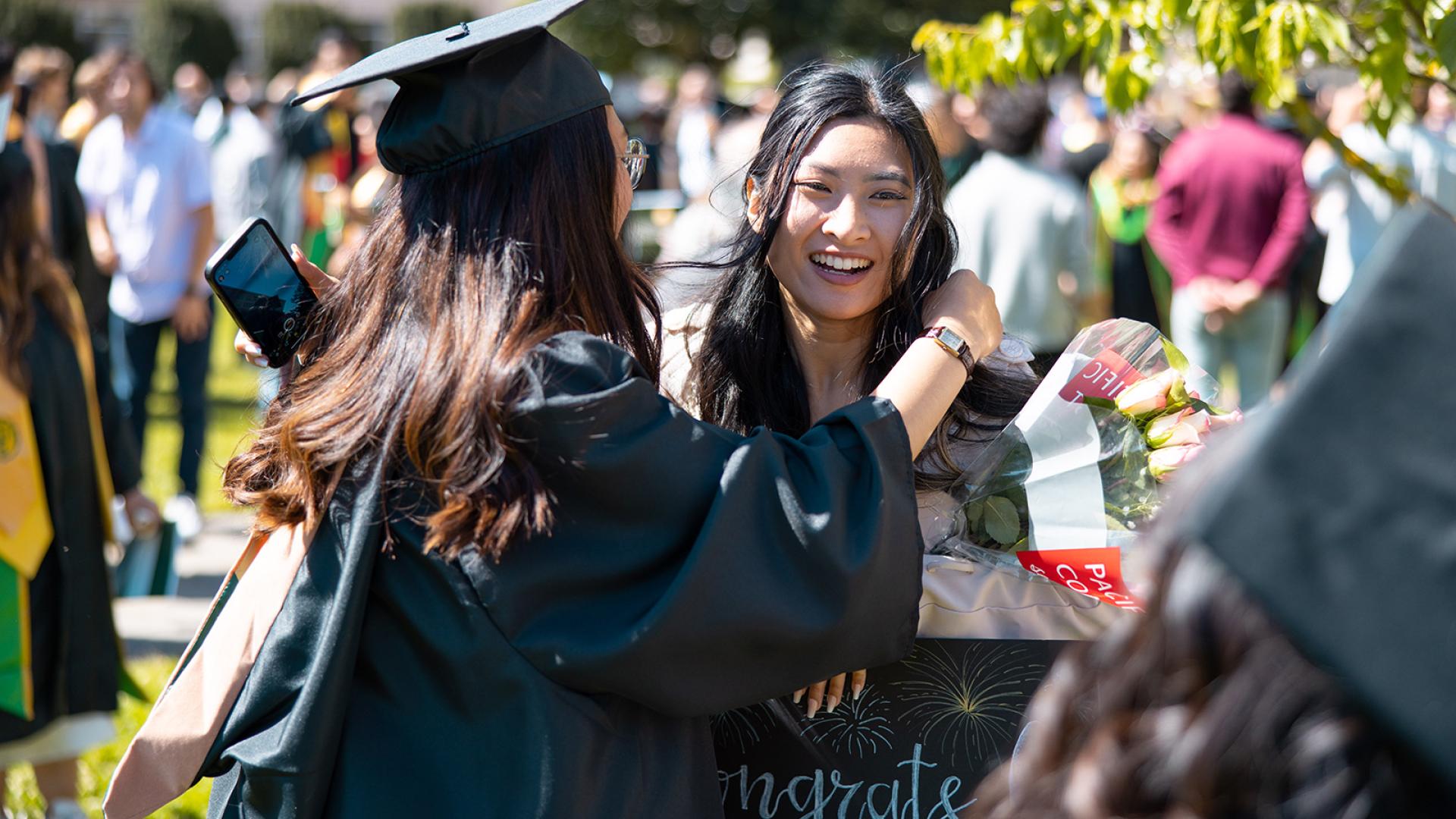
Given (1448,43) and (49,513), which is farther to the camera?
(49,513)

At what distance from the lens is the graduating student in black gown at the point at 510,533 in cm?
186

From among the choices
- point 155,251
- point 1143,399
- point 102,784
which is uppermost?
point 1143,399

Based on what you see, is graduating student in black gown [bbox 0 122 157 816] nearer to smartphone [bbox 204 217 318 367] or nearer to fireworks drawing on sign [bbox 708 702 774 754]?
smartphone [bbox 204 217 318 367]

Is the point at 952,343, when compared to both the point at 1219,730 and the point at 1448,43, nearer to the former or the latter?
the point at 1448,43

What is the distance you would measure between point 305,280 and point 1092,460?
124cm

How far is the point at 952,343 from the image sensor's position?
86.5 inches

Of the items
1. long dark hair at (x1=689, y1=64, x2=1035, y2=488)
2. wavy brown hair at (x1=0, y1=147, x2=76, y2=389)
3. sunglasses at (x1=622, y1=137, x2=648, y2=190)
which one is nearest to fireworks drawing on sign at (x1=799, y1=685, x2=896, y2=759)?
long dark hair at (x1=689, y1=64, x2=1035, y2=488)

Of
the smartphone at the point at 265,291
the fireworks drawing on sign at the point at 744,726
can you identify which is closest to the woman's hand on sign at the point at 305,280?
the smartphone at the point at 265,291

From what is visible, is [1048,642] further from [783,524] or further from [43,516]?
[43,516]

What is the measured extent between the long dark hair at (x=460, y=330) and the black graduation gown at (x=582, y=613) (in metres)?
0.05

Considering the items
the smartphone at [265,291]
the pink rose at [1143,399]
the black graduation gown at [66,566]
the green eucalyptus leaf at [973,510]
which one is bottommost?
the black graduation gown at [66,566]

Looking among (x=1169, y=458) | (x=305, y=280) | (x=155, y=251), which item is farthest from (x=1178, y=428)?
(x=155, y=251)

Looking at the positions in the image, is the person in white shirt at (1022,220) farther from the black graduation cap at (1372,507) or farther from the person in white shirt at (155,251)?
the black graduation cap at (1372,507)

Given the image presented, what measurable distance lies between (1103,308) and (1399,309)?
691 centimetres
